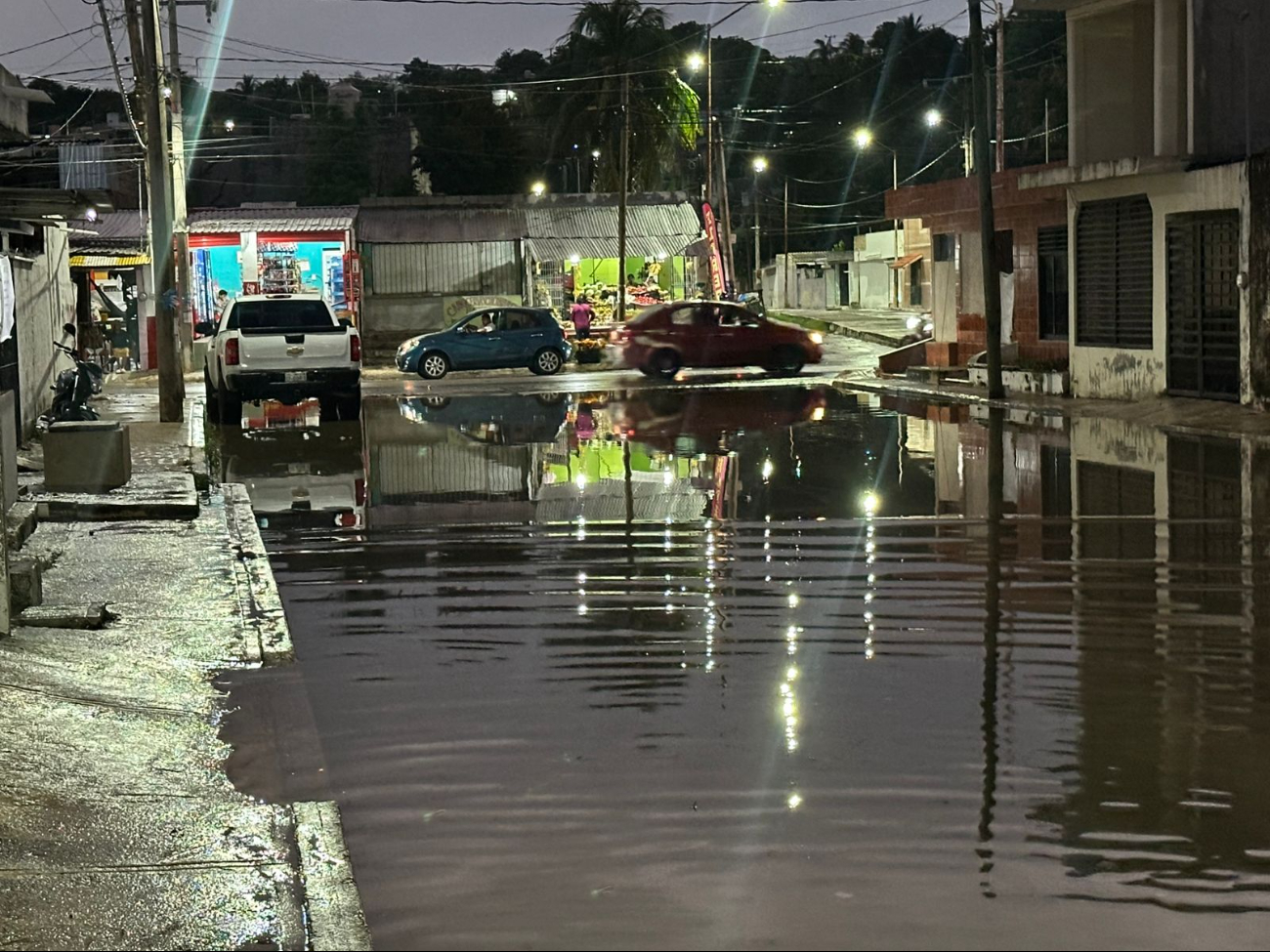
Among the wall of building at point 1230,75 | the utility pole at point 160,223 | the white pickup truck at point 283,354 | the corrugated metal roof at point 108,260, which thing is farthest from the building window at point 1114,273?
the corrugated metal roof at point 108,260

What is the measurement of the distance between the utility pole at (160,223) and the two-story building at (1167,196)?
1467 centimetres

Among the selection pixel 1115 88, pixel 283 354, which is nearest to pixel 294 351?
pixel 283 354

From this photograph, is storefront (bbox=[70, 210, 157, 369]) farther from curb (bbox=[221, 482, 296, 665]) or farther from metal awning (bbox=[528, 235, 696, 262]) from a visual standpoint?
curb (bbox=[221, 482, 296, 665])

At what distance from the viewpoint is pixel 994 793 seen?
22.0 feet

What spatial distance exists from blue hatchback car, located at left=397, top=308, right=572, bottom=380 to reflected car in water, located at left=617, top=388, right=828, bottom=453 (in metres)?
7.98

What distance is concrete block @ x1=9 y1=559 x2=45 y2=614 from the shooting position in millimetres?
10156

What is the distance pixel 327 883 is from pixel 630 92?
5625cm

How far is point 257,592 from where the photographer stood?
37.2 feet

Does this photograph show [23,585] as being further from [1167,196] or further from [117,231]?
[117,231]

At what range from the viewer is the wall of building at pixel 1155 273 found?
25.7 metres

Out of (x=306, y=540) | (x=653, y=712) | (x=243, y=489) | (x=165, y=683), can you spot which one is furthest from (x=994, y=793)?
(x=243, y=489)

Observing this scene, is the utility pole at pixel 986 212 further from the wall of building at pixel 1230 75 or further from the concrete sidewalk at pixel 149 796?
the concrete sidewalk at pixel 149 796

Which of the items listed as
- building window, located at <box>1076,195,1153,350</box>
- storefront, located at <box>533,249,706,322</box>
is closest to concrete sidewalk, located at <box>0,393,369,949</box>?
building window, located at <box>1076,195,1153,350</box>

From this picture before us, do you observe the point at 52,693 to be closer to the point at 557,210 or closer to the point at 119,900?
the point at 119,900
